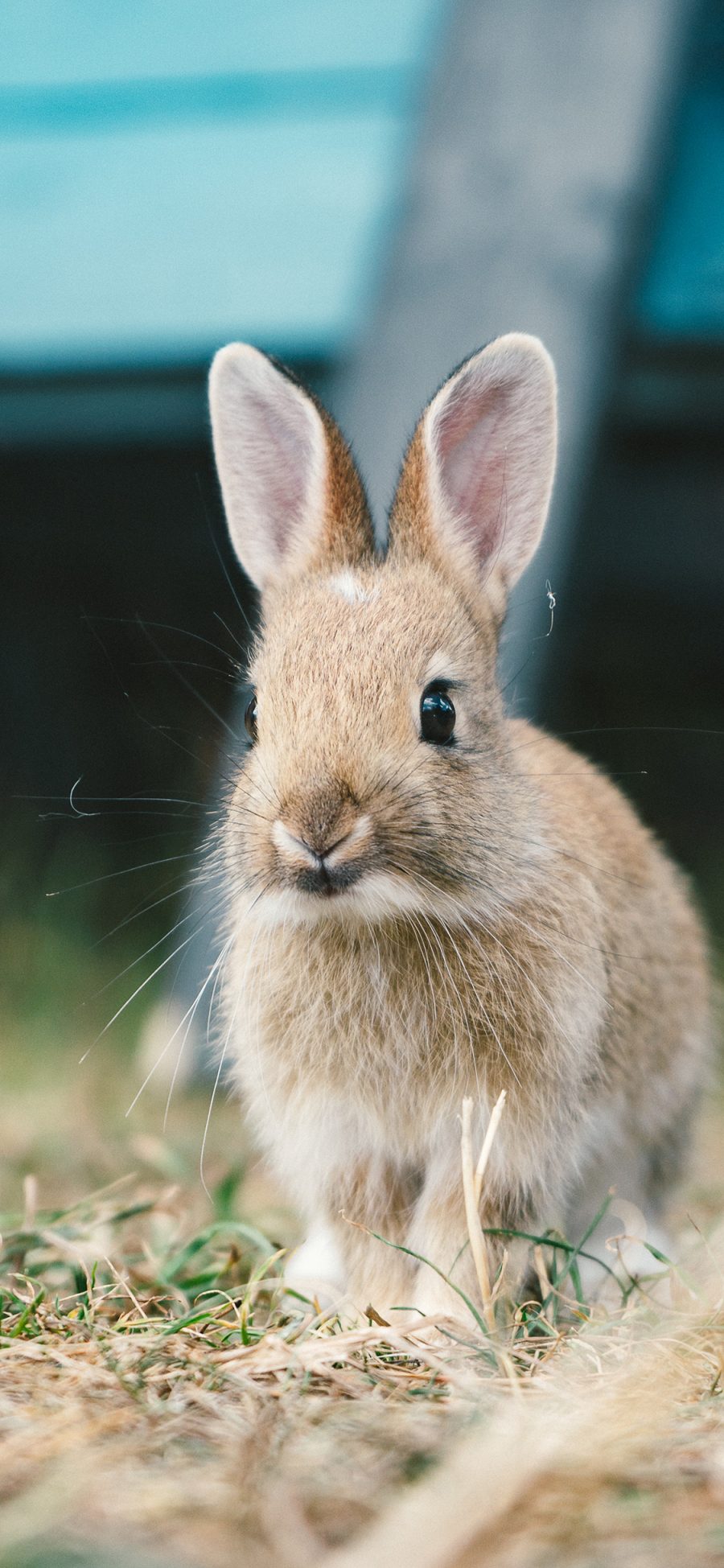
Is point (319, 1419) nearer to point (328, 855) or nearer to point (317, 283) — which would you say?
point (328, 855)

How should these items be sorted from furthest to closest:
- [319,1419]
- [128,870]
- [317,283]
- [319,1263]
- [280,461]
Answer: [317,283]
[280,461]
[319,1263]
[128,870]
[319,1419]

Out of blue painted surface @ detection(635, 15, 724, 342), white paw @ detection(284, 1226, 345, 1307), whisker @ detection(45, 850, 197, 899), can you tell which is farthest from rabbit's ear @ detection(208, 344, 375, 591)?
blue painted surface @ detection(635, 15, 724, 342)

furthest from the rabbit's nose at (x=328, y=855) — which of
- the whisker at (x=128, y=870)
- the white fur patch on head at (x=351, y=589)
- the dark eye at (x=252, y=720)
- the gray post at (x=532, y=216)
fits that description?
the gray post at (x=532, y=216)

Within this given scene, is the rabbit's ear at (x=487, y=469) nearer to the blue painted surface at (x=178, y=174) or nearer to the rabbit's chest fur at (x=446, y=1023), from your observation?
the rabbit's chest fur at (x=446, y=1023)

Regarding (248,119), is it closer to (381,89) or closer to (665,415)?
(381,89)

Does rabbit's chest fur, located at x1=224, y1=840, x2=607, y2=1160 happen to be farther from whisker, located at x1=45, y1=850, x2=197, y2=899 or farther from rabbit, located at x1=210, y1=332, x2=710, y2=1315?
whisker, located at x1=45, y1=850, x2=197, y2=899

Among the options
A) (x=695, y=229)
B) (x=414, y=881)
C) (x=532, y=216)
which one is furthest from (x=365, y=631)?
(x=695, y=229)
